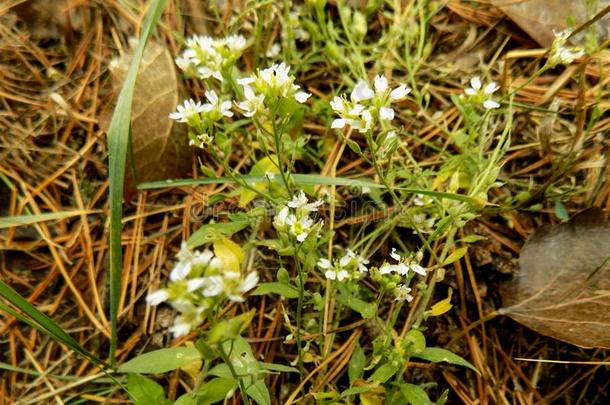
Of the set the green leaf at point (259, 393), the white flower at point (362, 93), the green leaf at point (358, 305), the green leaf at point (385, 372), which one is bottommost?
the green leaf at point (259, 393)

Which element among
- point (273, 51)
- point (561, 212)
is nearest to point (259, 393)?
point (561, 212)

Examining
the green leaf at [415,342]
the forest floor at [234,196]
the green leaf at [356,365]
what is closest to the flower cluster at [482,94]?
the forest floor at [234,196]

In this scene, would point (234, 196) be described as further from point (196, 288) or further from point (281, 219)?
point (196, 288)

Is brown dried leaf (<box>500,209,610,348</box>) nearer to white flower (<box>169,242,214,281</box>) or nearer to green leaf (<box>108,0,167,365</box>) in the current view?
white flower (<box>169,242,214,281</box>)

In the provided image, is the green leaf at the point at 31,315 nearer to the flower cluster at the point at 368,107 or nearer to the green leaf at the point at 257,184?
the green leaf at the point at 257,184

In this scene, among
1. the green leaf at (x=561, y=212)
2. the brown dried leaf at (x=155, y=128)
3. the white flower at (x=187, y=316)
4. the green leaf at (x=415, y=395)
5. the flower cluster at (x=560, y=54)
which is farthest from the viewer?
the brown dried leaf at (x=155, y=128)

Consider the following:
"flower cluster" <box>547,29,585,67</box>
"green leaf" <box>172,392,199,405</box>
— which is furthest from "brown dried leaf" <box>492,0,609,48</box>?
"green leaf" <box>172,392,199,405</box>

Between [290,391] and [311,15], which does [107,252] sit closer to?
[290,391]
